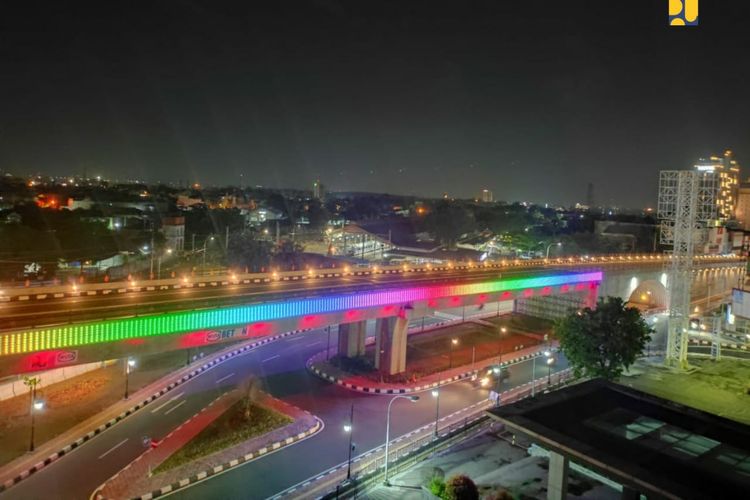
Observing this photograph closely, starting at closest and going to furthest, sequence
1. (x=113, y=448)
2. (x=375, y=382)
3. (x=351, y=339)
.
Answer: (x=113, y=448)
(x=375, y=382)
(x=351, y=339)

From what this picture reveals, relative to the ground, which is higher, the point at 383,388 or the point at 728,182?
the point at 728,182

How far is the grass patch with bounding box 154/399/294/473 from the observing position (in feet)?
65.6

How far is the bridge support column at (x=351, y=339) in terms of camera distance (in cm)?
3238

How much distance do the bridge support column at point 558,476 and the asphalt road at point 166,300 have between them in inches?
586

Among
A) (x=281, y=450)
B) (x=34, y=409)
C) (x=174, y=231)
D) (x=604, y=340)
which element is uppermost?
(x=174, y=231)

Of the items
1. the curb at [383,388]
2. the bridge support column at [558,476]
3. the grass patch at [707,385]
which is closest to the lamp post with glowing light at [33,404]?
the curb at [383,388]

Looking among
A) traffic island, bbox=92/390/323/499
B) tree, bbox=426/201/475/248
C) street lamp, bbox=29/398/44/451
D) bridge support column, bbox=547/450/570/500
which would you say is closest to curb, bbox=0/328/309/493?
street lamp, bbox=29/398/44/451

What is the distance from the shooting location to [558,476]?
47.2 ft

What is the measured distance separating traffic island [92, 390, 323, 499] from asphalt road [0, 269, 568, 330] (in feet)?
16.5

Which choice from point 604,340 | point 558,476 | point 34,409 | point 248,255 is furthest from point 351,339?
point 248,255

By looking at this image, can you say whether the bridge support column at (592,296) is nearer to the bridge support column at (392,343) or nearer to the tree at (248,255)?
the bridge support column at (392,343)

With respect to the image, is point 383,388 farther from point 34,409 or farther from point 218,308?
point 34,409

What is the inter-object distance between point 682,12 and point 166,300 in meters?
25.0

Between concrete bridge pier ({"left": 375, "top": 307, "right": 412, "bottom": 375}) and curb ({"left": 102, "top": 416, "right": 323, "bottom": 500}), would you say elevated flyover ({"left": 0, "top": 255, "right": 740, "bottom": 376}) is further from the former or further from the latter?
curb ({"left": 102, "top": 416, "right": 323, "bottom": 500})
